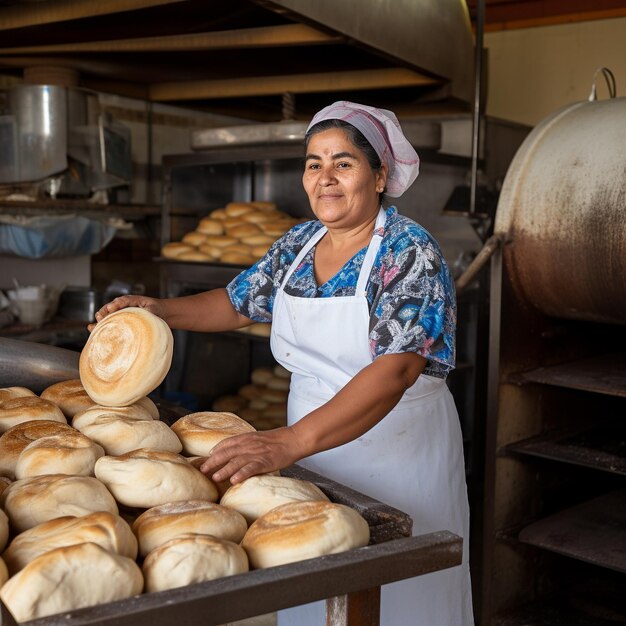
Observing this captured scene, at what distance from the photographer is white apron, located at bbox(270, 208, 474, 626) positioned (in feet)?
6.39

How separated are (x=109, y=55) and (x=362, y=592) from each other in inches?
143

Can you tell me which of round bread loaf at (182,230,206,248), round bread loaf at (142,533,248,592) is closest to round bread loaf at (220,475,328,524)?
round bread loaf at (142,533,248,592)

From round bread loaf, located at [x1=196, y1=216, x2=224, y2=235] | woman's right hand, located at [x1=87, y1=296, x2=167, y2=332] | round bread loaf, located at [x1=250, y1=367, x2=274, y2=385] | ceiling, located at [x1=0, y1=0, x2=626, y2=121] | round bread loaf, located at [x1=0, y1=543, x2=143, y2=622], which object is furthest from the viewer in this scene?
round bread loaf, located at [x1=250, y1=367, x2=274, y2=385]

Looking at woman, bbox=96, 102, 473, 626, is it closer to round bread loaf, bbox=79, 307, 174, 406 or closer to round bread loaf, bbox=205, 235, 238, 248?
round bread loaf, bbox=79, 307, 174, 406

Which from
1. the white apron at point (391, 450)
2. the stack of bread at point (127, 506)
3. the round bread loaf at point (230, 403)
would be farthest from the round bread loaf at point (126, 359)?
the round bread loaf at point (230, 403)

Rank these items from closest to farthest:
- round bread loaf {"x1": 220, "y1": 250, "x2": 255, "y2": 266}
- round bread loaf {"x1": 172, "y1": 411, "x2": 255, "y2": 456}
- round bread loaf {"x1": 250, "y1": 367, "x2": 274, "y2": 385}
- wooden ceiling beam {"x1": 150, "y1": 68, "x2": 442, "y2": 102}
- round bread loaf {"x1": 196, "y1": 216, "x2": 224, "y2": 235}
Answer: round bread loaf {"x1": 172, "y1": 411, "x2": 255, "y2": 456} → round bread loaf {"x1": 220, "y1": 250, "x2": 255, "y2": 266} → wooden ceiling beam {"x1": 150, "y1": 68, "x2": 442, "y2": 102} → round bread loaf {"x1": 196, "y1": 216, "x2": 224, "y2": 235} → round bread loaf {"x1": 250, "y1": 367, "x2": 274, "y2": 385}

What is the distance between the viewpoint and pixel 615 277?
2.35 m

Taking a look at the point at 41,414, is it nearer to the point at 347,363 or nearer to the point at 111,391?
the point at 111,391

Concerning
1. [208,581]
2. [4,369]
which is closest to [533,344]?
[4,369]

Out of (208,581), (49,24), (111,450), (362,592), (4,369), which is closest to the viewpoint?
(208,581)

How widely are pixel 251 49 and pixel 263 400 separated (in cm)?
182

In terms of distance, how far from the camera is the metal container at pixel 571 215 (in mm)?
2346

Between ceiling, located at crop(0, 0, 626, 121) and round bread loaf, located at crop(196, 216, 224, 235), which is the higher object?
ceiling, located at crop(0, 0, 626, 121)

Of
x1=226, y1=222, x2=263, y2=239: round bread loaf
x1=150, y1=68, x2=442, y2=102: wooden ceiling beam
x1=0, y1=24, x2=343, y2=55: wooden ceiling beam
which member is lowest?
x1=226, y1=222, x2=263, y2=239: round bread loaf
